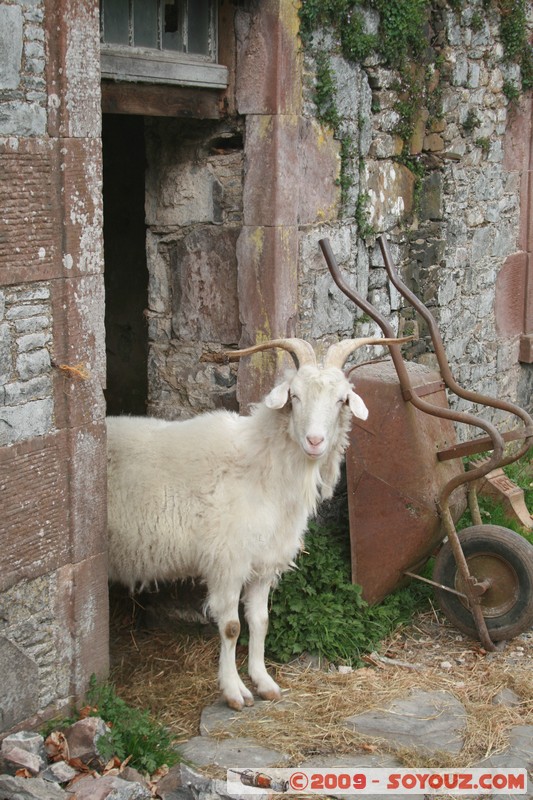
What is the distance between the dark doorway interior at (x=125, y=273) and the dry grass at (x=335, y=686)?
212cm

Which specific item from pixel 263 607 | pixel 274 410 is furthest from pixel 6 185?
pixel 263 607

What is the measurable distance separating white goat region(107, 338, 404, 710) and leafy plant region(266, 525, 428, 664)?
0.35 m

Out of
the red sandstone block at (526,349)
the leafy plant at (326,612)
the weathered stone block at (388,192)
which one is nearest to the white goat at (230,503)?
the leafy plant at (326,612)

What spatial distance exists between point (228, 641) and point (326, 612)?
2.62 feet

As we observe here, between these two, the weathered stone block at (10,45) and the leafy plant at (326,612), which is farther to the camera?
the leafy plant at (326,612)

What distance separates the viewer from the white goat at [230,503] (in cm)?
553

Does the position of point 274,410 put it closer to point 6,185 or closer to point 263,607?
point 263,607

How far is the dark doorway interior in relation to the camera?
308 inches

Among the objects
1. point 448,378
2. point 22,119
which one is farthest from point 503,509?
point 22,119

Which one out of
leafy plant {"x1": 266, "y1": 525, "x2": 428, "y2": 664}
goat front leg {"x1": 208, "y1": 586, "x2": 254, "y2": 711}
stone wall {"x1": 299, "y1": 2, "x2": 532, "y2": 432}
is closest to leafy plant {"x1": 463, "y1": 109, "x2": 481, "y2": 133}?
stone wall {"x1": 299, "y1": 2, "x2": 532, "y2": 432}

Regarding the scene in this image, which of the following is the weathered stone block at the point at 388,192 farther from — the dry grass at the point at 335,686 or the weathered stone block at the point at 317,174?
the dry grass at the point at 335,686

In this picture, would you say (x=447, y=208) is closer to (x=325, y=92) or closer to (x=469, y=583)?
(x=325, y=92)

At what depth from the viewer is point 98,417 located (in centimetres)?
511

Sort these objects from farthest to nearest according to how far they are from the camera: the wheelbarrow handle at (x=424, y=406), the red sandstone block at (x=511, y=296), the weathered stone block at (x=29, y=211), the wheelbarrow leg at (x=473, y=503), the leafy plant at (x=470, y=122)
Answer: the red sandstone block at (x=511, y=296), the leafy plant at (x=470, y=122), the wheelbarrow leg at (x=473, y=503), the wheelbarrow handle at (x=424, y=406), the weathered stone block at (x=29, y=211)
